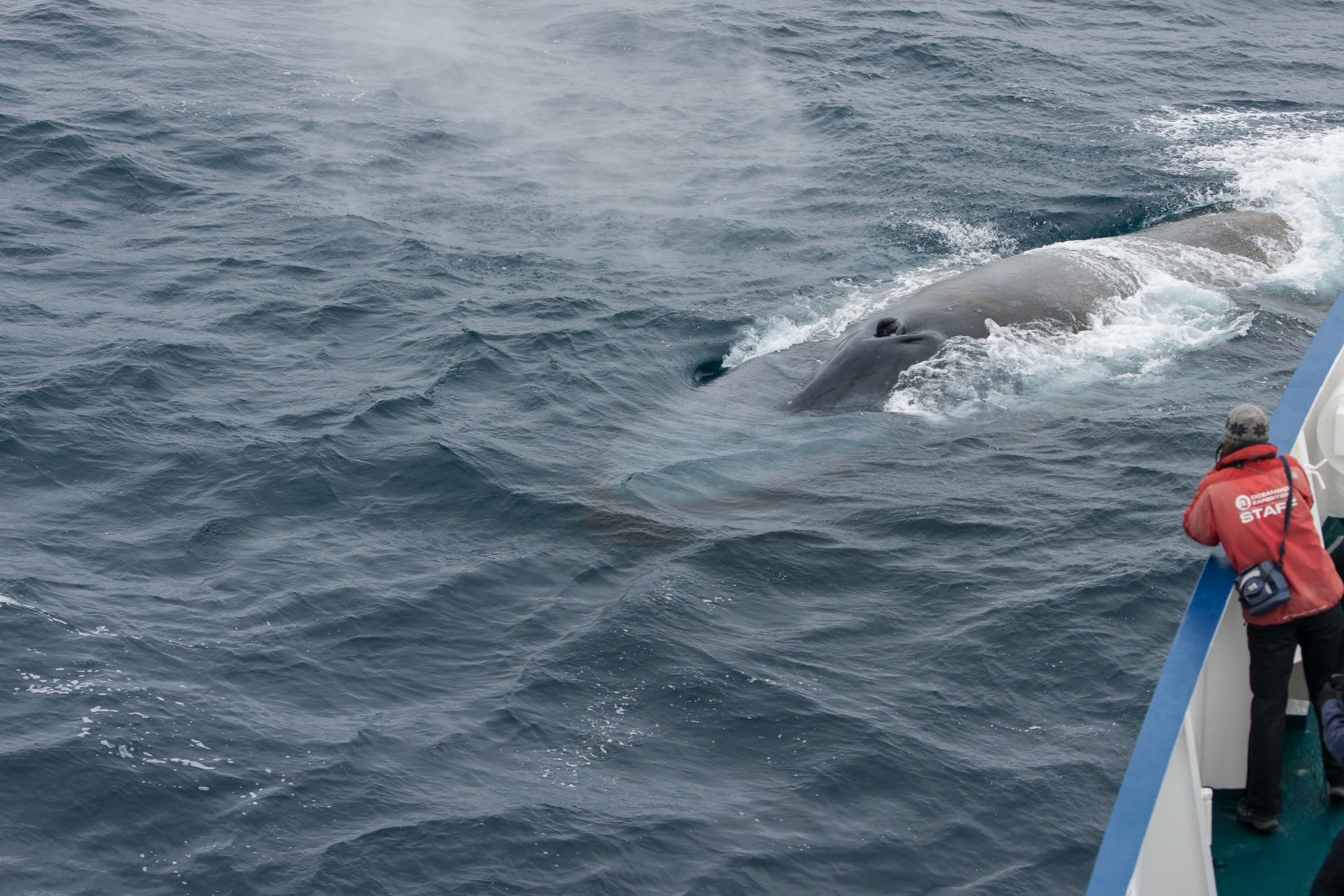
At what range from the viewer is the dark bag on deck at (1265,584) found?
23.0 feet

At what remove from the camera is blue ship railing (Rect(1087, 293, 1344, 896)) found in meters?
5.82

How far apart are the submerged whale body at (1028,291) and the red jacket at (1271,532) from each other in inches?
278

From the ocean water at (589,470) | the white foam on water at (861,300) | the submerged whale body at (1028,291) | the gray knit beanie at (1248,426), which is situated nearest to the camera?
the gray knit beanie at (1248,426)

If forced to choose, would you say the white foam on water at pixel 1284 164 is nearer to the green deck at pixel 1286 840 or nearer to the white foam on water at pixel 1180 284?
the white foam on water at pixel 1180 284

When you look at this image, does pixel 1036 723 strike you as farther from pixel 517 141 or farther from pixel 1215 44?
pixel 1215 44

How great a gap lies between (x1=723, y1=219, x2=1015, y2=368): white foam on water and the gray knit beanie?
9106 millimetres

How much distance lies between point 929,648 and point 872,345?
16.9ft

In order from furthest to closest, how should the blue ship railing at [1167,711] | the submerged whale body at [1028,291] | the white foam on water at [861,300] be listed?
the white foam on water at [861,300] → the submerged whale body at [1028,291] → the blue ship railing at [1167,711]

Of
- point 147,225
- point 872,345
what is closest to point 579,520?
point 872,345

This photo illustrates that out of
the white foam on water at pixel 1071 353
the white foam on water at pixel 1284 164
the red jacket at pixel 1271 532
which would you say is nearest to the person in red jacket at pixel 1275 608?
the red jacket at pixel 1271 532

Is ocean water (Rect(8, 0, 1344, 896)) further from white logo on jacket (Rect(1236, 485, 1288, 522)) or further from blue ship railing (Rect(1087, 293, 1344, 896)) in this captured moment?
white logo on jacket (Rect(1236, 485, 1288, 522))

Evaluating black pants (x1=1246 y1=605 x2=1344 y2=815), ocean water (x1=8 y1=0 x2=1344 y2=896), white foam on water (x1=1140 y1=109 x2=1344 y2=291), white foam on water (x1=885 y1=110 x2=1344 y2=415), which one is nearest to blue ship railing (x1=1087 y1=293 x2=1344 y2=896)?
black pants (x1=1246 y1=605 x2=1344 y2=815)

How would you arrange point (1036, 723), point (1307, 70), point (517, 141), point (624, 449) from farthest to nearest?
point (1307, 70) → point (517, 141) → point (624, 449) → point (1036, 723)

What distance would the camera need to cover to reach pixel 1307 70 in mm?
26922
